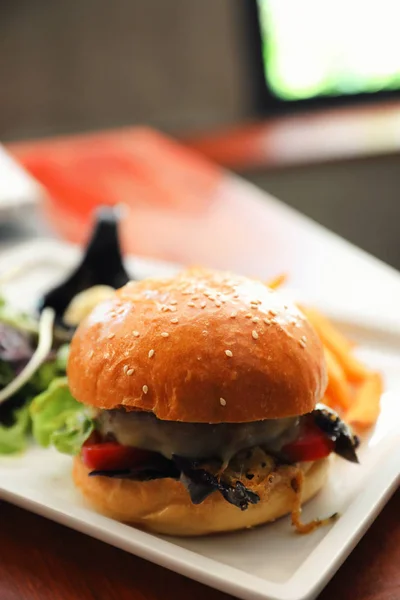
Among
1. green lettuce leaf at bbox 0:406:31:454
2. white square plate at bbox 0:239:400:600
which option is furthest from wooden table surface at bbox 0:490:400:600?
green lettuce leaf at bbox 0:406:31:454

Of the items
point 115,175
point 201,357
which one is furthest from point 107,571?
point 115,175

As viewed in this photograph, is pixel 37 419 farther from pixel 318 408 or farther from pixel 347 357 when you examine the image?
pixel 347 357

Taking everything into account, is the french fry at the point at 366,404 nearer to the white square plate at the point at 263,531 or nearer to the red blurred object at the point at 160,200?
the white square plate at the point at 263,531

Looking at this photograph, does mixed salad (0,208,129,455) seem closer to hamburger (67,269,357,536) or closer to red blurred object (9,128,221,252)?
hamburger (67,269,357,536)

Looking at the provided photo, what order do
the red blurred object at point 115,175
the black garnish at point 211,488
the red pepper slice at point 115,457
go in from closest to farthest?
the black garnish at point 211,488, the red pepper slice at point 115,457, the red blurred object at point 115,175

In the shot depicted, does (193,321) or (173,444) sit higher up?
(193,321)

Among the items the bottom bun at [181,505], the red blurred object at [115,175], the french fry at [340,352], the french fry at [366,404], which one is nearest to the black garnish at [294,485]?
the bottom bun at [181,505]

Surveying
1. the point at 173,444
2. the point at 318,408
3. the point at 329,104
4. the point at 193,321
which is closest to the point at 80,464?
the point at 173,444
